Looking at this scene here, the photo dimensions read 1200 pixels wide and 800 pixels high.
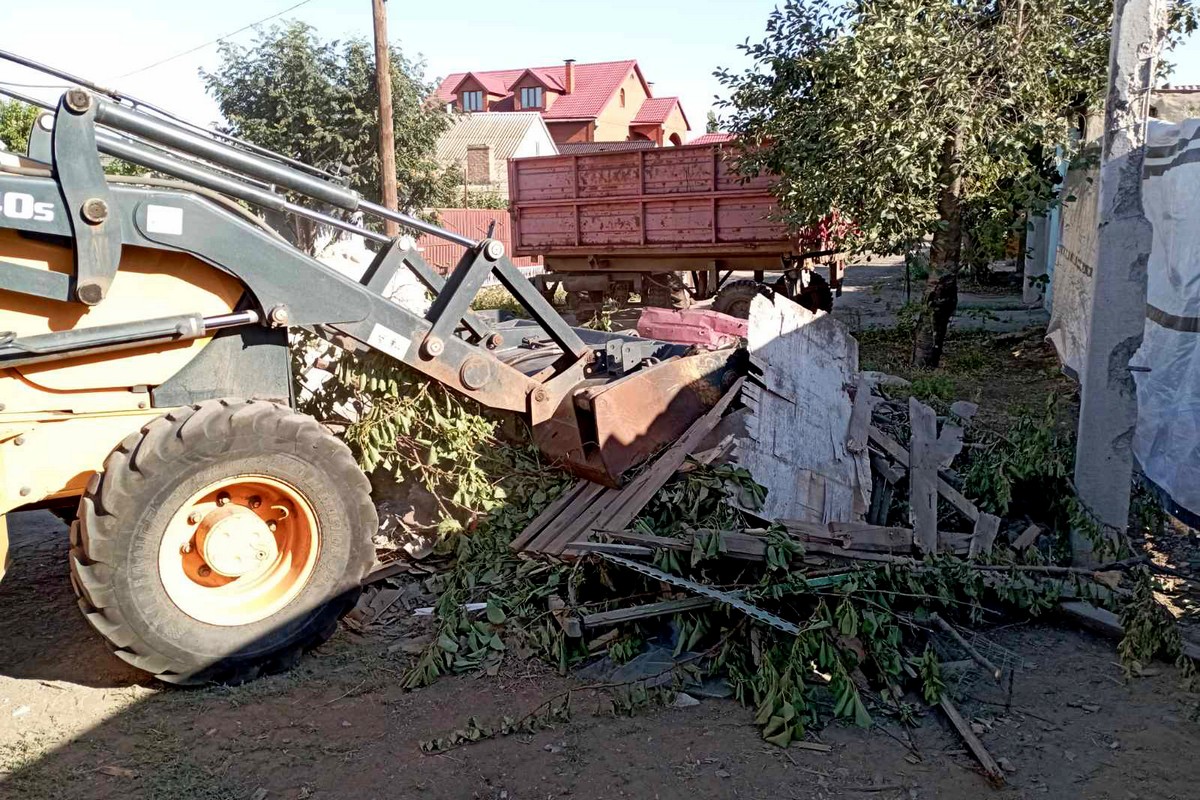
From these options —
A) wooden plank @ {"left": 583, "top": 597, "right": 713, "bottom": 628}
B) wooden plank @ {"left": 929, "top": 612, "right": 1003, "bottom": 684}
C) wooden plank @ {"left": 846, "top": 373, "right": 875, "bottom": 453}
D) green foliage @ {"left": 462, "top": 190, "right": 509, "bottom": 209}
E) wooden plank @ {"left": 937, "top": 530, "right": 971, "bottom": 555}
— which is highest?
green foliage @ {"left": 462, "top": 190, "right": 509, "bottom": 209}

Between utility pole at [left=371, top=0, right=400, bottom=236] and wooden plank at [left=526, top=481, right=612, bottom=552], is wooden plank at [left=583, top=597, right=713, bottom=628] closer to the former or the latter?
wooden plank at [left=526, top=481, right=612, bottom=552]

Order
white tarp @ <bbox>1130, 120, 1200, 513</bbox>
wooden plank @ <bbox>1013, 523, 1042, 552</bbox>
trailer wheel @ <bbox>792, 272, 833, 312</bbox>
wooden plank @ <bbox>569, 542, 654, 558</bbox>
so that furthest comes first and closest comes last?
1. trailer wheel @ <bbox>792, 272, 833, 312</bbox>
2. white tarp @ <bbox>1130, 120, 1200, 513</bbox>
3. wooden plank @ <bbox>1013, 523, 1042, 552</bbox>
4. wooden plank @ <bbox>569, 542, 654, 558</bbox>

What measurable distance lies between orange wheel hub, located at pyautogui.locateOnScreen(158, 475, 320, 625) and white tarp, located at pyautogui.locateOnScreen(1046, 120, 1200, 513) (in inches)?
225

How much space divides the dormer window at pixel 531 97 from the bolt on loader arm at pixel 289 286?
54147 millimetres

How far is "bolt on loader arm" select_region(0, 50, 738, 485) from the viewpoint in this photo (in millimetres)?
4203

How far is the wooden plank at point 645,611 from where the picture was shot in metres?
→ 4.76

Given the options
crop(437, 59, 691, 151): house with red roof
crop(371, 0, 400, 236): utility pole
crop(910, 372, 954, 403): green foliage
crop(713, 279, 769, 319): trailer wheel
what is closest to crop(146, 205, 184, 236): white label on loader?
crop(910, 372, 954, 403): green foliage

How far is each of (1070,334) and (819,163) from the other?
3.43 m

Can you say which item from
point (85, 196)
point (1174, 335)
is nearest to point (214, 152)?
point (85, 196)

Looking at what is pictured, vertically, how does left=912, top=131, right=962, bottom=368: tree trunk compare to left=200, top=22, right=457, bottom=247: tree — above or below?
below

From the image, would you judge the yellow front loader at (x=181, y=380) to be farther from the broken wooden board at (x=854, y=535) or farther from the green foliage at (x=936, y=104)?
the green foliage at (x=936, y=104)

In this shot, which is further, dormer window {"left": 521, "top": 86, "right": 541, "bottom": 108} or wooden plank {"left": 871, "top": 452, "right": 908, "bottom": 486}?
dormer window {"left": 521, "top": 86, "right": 541, "bottom": 108}

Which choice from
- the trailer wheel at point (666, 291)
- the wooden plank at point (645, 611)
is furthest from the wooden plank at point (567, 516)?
the trailer wheel at point (666, 291)

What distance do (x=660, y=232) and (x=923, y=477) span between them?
31.8 feet
